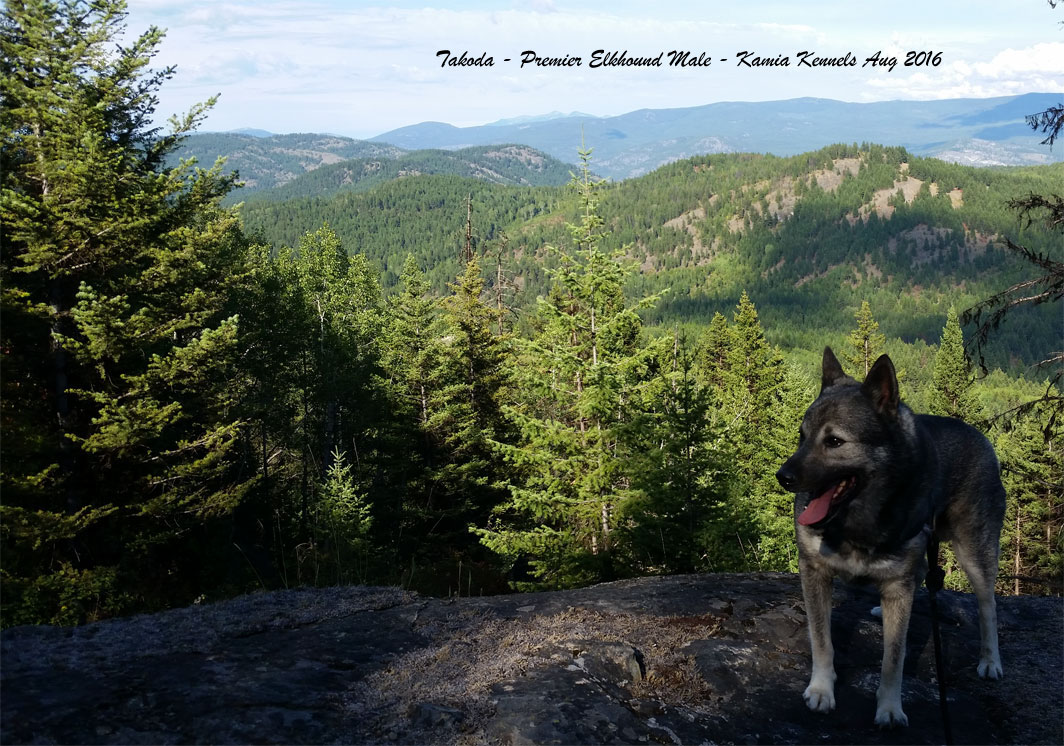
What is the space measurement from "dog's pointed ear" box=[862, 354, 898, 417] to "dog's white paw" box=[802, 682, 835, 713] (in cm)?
165

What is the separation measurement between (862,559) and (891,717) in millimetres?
860

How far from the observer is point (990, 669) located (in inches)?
174

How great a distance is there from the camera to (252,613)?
484cm

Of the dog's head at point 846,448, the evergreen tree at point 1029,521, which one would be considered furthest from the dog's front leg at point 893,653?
the evergreen tree at point 1029,521

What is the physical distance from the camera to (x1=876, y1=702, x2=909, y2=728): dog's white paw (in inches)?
148

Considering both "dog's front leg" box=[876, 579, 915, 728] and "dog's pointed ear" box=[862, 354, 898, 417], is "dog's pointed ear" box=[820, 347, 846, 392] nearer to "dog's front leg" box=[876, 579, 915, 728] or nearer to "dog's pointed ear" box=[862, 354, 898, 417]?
"dog's pointed ear" box=[862, 354, 898, 417]

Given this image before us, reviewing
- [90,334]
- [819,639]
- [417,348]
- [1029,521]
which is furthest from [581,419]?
[1029,521]

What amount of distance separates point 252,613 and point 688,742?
3.14 meters

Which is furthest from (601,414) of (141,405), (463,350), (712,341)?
(712,341)

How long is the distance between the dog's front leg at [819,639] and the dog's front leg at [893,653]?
27 cm

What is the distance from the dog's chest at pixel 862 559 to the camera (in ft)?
12.8

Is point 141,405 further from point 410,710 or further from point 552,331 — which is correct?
point 410,710

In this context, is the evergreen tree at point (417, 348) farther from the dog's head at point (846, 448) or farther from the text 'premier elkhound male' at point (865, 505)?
the dog's head at point (846, 448)

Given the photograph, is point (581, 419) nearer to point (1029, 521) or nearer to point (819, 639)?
point (819, 639)
